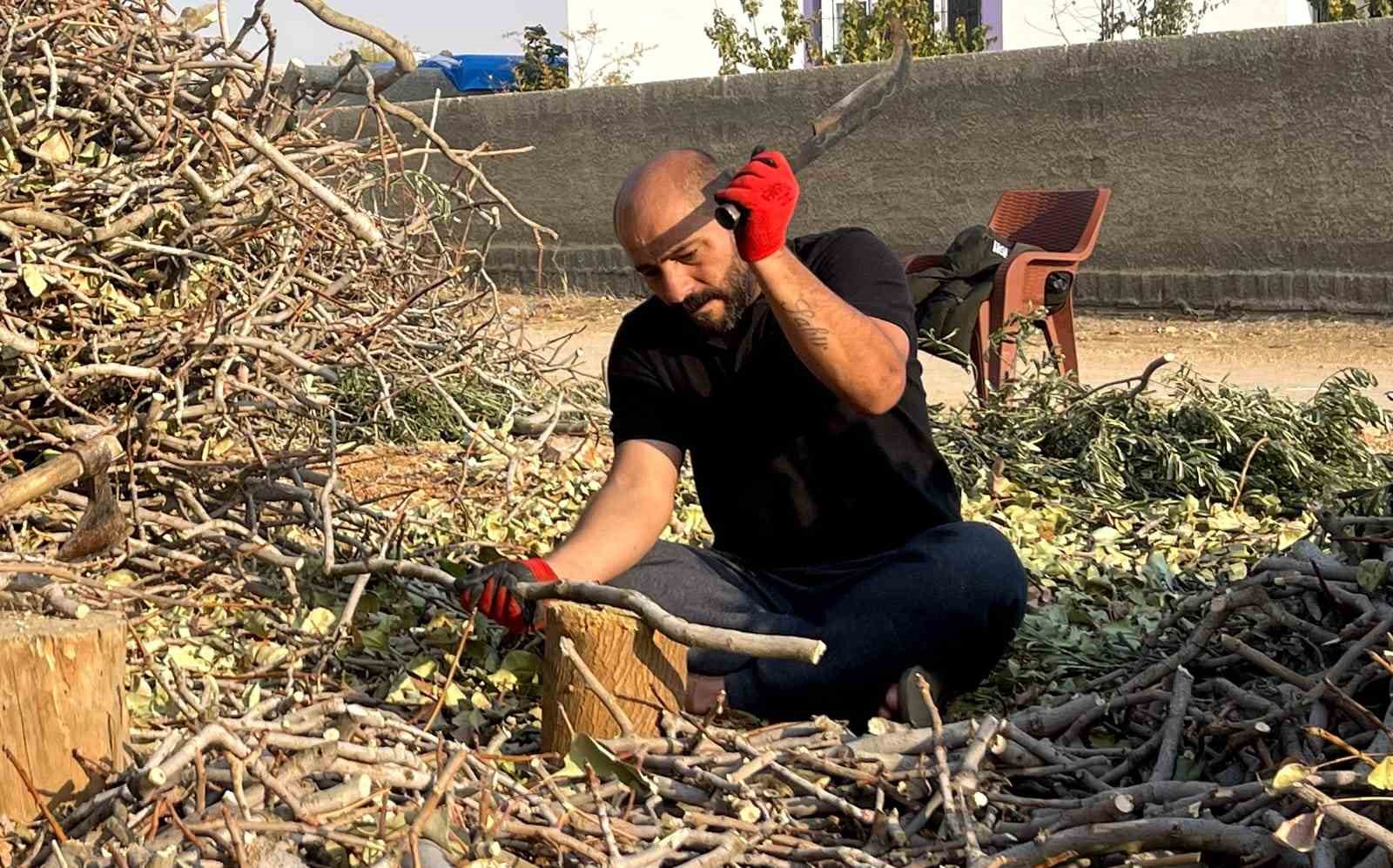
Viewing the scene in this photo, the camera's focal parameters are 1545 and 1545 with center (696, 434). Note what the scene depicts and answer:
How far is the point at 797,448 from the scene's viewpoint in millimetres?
2973

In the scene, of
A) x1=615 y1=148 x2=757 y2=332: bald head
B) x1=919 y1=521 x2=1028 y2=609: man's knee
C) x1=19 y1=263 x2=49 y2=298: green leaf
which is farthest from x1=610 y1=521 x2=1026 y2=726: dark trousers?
x1=19 y1=263 x2=49 y2=298: green leaf

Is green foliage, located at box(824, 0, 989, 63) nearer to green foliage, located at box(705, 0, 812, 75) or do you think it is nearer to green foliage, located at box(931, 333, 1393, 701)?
green foliage, located at box(705, 0, 812, 75)

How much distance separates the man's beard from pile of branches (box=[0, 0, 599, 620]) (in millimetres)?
758

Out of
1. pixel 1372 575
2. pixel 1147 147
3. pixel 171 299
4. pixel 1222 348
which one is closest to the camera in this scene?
pixel 1372 575

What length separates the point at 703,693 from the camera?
283 cm

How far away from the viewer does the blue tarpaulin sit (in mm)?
18359

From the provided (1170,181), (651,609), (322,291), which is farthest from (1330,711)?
(1170,181)

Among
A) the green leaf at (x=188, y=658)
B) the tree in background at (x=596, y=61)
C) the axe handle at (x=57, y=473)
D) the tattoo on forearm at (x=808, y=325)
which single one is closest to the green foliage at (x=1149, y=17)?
the tree in background at (x=596, y=61)

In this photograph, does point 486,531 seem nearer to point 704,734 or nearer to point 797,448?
point 797,448

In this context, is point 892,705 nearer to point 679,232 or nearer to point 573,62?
point 679,232

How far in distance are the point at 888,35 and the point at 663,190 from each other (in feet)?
33.4

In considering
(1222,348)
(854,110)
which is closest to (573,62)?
(1222,348)

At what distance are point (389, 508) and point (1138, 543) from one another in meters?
2.02

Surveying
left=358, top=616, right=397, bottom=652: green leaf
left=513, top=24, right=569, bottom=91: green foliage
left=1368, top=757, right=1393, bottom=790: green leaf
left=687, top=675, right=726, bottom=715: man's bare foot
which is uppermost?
left=513, top=24, right=569, bottom=91: green foliage
